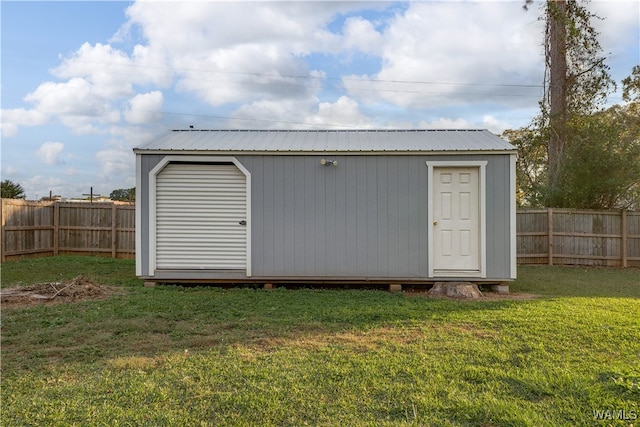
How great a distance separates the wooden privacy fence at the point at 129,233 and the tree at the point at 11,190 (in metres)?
7.55

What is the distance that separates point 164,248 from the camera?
7.09m

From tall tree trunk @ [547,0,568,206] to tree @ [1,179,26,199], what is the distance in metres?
21.1

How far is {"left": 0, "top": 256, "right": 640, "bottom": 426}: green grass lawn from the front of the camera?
7.98 ft

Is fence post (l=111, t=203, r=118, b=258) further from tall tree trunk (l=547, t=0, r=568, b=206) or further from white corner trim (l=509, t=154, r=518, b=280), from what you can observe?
tall tree trunk (l=547, t=0, r=568, b=206)

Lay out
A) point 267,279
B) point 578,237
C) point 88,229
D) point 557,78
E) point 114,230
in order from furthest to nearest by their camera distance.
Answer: point 557,78 → point 88,229 → point 114,230 → point 578,237 → point 267,279

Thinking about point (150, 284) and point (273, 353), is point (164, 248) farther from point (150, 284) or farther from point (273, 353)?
point (273, 353)

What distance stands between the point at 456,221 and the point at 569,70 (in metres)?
10.7

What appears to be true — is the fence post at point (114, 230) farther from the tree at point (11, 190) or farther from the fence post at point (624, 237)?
the fence post at point (624, 237)

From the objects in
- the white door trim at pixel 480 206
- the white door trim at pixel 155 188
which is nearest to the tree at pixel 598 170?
the white door trim at pixel 480 206

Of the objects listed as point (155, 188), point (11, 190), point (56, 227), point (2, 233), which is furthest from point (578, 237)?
point (11, 190)

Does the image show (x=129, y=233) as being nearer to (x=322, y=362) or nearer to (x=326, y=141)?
(x=326, y=141)

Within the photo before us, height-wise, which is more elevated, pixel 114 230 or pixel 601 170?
pixel 601 170

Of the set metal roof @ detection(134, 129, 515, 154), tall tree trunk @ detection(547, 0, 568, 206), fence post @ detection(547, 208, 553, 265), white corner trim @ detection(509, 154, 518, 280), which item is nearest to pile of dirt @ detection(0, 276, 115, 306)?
metal roof @ detection(134, 129, 515, 154)

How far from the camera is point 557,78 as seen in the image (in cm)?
1376
